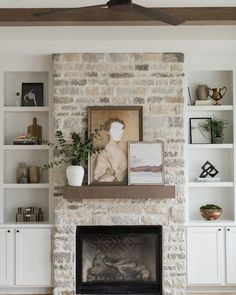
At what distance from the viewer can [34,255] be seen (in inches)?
225

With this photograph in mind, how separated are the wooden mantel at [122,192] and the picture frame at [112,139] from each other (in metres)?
0.14

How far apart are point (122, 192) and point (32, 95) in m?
1.64

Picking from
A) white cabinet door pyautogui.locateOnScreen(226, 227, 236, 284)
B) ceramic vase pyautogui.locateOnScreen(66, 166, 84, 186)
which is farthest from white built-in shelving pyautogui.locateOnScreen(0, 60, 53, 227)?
white cabinet door pyautogui.locateOnScreen(226, 227, 236, 284)

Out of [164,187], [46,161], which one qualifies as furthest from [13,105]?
[164,187]

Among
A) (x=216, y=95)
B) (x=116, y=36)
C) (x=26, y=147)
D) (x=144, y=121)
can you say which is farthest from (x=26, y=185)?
(x=216, y=95)

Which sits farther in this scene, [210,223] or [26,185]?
[26,185]

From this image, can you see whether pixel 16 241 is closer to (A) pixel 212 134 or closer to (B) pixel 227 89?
(A) pixel 212 134

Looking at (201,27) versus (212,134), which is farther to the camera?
(212,134)

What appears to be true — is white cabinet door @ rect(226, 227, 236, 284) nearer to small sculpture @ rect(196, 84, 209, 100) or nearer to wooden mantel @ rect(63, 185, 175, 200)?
wooden mantel @ rect(63, 185, 175, 200)

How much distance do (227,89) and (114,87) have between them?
1447 millimetres

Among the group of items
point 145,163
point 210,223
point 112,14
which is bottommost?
point 210,223

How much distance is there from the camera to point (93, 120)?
221 inches

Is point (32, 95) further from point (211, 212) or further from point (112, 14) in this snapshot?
point (211, 212)

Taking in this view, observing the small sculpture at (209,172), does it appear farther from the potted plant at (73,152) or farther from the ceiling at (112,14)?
the ceiling at (112,14)
